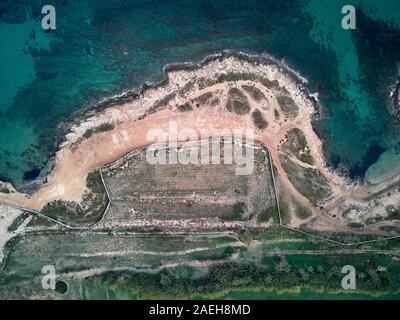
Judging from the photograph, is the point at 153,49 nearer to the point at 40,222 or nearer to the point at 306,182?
the point at 306,182

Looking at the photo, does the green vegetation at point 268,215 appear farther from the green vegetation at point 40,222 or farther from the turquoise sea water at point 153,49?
the green vegetation at point 40,222

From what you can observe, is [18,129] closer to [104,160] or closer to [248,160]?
[104,160]

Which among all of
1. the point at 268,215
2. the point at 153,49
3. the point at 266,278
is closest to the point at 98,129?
the point at 153,49

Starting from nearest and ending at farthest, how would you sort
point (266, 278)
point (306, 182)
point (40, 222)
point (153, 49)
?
point (266, 278) → point (40, 222) → point (306, 182) → point (153, 49)

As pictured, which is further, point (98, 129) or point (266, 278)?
point (98, 129)

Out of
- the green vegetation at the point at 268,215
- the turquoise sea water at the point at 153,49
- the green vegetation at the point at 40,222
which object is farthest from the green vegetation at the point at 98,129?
the green vegetation at the point at 268,215

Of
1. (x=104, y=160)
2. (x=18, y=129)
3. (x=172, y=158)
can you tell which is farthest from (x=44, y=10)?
(x=172, y=158)

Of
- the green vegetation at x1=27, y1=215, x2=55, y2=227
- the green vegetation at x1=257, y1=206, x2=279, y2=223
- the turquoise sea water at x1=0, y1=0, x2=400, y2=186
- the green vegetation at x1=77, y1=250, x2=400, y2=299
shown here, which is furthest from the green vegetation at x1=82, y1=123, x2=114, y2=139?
the green vegetation at x1=257, y1=206, x2=279, y2=223
